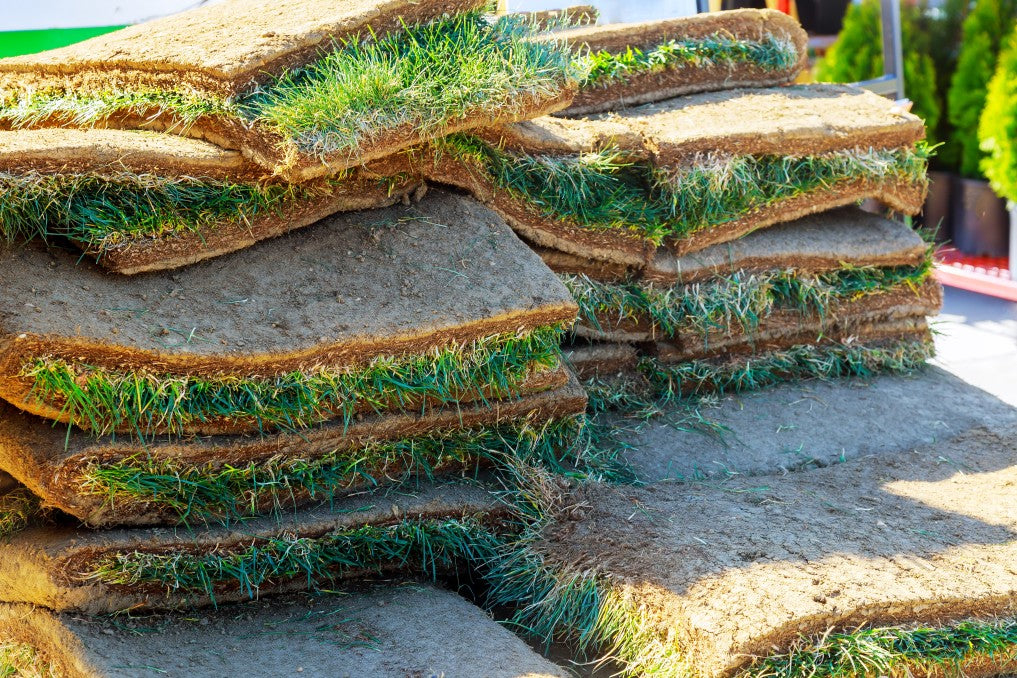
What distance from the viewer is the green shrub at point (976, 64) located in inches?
238

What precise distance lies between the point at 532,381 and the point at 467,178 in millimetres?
483

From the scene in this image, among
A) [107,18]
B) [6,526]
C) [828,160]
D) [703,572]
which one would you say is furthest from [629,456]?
[107,18]

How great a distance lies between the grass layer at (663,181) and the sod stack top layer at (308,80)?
0.18 metres

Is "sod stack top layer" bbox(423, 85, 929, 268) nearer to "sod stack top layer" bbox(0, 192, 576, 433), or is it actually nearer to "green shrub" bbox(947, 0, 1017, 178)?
"sod stack top layer" bbox(0, 192, 576, 433)

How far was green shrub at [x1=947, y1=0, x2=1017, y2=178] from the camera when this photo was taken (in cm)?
604

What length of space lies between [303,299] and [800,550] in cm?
106

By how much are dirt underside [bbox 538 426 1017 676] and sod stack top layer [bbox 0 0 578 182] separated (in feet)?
2.89

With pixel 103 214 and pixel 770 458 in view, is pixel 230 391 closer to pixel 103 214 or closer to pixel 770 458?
pixel 103 214

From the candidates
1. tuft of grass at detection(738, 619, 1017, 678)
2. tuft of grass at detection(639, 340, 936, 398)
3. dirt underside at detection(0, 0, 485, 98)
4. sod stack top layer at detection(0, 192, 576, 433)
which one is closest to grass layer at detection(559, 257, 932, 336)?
tuft of grass at detection(639, 340, 936, 398)

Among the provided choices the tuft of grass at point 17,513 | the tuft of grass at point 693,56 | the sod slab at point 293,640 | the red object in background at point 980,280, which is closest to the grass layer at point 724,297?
the tuft of grass at point 693,56

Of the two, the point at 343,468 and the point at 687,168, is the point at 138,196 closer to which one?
the point at 343,468

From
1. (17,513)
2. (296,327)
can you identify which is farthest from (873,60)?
(17,513)

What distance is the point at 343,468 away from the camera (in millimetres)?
2160

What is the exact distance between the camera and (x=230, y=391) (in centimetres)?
197
